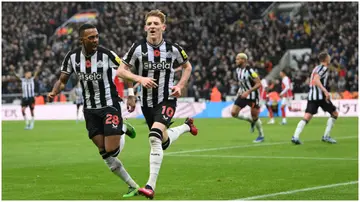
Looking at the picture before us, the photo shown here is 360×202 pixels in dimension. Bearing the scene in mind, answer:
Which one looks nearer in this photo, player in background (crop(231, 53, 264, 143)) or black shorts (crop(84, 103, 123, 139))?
black shorts (crop(84, 103, 123, 139))

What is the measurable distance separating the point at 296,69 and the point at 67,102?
1184 cm

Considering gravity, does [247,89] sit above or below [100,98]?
below

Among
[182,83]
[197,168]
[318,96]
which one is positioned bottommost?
[197,168]

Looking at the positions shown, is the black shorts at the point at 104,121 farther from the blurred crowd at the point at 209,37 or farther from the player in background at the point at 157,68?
the blurred crowd at the point at 209,37

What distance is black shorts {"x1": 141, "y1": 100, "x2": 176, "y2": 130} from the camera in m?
10.4

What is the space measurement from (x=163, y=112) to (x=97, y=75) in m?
1.00

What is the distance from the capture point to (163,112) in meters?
10.4

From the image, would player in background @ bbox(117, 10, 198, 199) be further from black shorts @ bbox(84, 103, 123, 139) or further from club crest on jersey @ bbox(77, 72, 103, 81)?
black shorts @ bbox(84, 103, 123, 139)

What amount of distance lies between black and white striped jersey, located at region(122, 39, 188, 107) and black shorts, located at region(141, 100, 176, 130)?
0.19 feet

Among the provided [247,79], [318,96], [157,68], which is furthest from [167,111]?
[247,79]

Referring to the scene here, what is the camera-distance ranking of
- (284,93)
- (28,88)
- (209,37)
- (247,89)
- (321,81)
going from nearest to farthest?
(321,81)
(247,89)
(28,88)
(284,93)
(209,37)

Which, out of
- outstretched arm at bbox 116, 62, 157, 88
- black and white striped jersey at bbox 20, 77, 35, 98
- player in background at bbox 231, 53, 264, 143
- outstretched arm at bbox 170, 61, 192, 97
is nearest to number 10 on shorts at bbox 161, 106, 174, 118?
outstretched arm at bbox 170, 61, 192, 97

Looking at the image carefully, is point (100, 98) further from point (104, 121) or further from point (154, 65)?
point (154, 65)

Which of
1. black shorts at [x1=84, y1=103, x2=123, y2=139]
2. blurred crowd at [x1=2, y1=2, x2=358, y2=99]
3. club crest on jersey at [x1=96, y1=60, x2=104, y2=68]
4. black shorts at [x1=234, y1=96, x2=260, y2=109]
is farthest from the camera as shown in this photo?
blurred crowd at [x1=2, y1=2, x2=358, y2=99]
